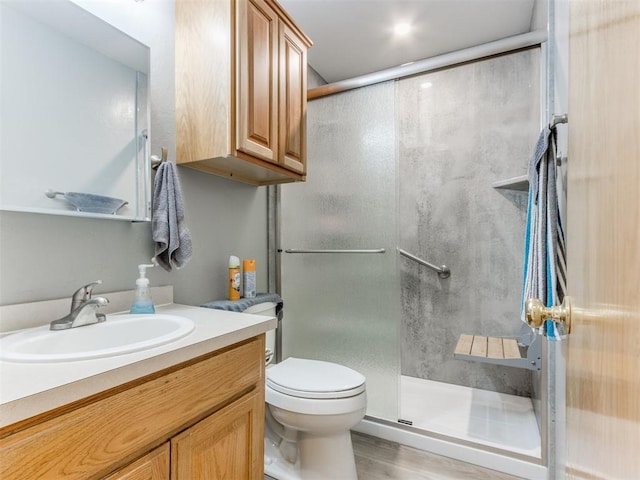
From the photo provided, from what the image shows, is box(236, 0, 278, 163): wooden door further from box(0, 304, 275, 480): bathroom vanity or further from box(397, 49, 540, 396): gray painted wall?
box(397, 49, 540, 396): gray painted wall

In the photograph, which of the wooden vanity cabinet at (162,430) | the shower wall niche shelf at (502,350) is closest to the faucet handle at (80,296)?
the wooden vanity cabinet at (162,430)

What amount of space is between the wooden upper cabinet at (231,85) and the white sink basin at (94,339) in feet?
2.15

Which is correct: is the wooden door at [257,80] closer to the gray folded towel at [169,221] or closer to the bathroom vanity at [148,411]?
the gray folded towel at [169,221]

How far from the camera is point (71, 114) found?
1068 millimetres

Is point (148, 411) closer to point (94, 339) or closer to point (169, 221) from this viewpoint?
point (94, 339)

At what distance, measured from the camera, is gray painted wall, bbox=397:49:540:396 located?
2.28 metres

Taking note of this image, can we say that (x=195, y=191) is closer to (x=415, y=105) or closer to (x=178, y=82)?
(x=178, y=82)

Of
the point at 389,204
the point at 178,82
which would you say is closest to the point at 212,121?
the point at 178,82

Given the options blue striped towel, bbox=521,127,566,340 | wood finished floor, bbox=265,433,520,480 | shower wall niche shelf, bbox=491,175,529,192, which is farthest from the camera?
shower wall niche shelf, bbox=491,175,529,192

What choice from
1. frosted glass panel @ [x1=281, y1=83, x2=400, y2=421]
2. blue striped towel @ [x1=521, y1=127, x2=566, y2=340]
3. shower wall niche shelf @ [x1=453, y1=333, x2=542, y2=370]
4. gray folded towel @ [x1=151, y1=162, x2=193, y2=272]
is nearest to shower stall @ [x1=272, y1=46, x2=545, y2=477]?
frosted glass panel @ [x1=281, y1=83, x2=400, y2=421]

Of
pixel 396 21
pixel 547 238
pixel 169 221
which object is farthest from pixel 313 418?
pixel 396 21

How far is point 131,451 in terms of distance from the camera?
682mm

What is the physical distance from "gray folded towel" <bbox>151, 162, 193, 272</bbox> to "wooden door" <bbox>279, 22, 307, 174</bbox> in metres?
0.50

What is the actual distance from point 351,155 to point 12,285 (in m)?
1.60
